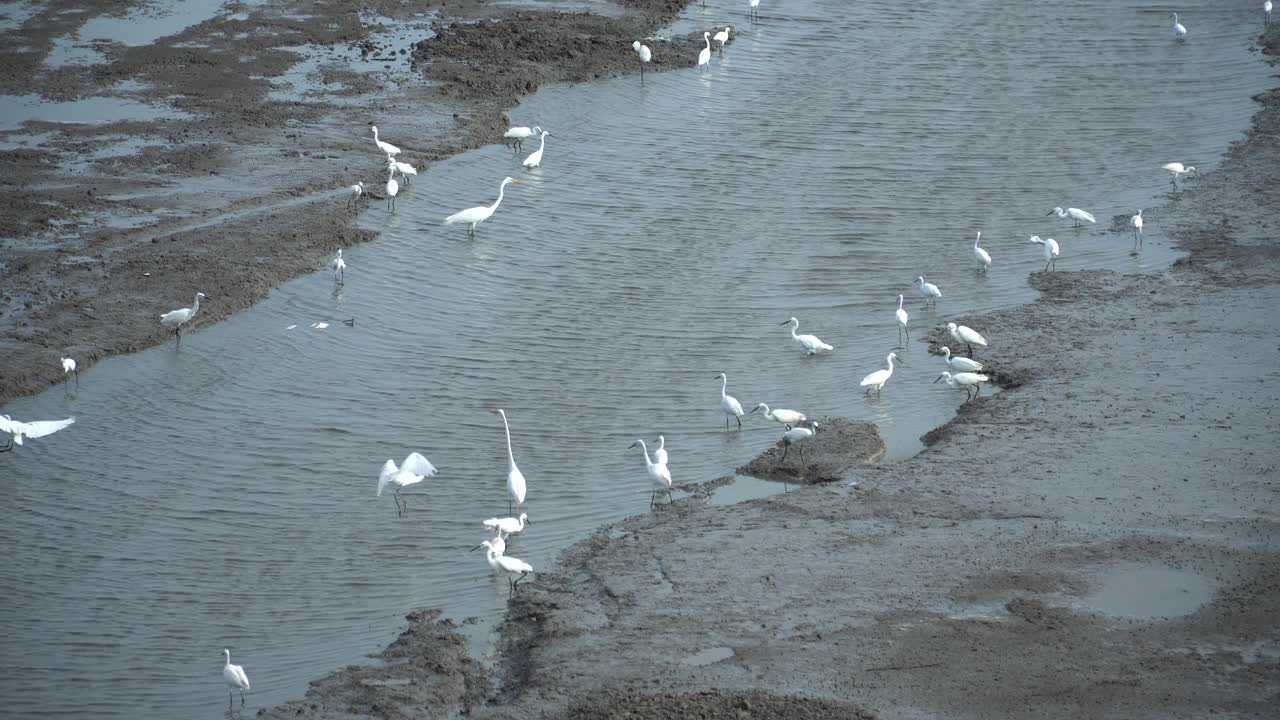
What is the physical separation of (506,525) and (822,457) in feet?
11.7

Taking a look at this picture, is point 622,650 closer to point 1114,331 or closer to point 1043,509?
point 1043,509

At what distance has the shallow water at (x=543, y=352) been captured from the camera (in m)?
11.6

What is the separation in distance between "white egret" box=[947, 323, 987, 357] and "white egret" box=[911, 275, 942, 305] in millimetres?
1483

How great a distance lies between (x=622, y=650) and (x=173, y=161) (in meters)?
14.8

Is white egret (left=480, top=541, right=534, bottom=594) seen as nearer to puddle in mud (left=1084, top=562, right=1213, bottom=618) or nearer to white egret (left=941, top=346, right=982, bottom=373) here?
puddle in mud (left=1084, top=562, right=1213, bottom=618)

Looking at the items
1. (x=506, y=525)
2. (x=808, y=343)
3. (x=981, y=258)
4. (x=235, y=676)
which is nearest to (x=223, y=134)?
(x=808, y=343)

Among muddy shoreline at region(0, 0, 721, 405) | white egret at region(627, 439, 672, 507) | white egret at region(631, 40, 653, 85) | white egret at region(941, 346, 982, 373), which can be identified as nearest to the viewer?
white egret at region(627, 439, 672, 507)

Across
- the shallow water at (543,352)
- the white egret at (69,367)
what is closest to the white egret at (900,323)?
the shallow water at (543,352)

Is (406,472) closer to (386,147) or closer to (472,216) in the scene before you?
(472,216)

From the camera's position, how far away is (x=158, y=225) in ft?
64.1

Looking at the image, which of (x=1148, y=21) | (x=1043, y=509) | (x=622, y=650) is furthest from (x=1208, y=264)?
(x=1148, y=21)

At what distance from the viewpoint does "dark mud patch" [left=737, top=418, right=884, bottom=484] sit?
13.6 m

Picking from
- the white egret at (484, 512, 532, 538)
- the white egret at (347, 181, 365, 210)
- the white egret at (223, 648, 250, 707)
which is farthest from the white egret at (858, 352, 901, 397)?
the white egret at (347, 181, 365, 210)

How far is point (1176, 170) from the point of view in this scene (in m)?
22.7
